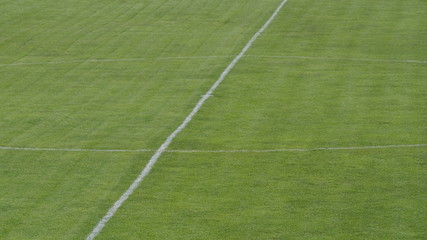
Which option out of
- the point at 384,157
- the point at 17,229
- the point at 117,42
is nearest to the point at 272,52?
the point at 117,42

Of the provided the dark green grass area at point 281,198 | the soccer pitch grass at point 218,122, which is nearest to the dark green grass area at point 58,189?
the soccer pitch grass at point 218,122

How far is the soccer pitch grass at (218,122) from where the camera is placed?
12938 millimetres

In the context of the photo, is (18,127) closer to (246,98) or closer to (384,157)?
(246,98)

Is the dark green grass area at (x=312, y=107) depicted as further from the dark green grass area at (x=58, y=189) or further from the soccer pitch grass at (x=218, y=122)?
the dark green grass area at (x=58, y=189)

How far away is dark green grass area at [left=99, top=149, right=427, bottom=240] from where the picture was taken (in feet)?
40.2

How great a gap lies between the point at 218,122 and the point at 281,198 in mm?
5452

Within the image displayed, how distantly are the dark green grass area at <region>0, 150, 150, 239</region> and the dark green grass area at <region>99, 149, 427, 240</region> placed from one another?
0.40 meters

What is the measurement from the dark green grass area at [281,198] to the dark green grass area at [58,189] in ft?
1.30

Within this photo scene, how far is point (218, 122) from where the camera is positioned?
19078mm

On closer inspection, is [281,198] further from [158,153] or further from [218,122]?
[218,122]

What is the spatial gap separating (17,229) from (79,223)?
0.71 metres

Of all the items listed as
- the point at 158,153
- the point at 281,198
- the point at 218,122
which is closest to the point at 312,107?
the point at 218,122

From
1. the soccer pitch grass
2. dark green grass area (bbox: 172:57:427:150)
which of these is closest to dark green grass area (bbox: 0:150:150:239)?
the soccer pitch grass

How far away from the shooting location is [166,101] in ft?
69.6
